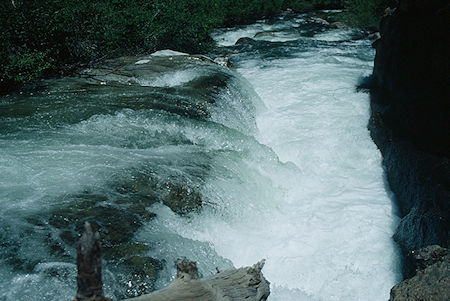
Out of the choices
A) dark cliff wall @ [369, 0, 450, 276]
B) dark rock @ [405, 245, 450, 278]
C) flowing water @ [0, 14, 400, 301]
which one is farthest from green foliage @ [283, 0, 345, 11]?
dark rock @ [405, 245, 450, 278]

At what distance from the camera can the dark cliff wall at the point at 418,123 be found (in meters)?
3.80

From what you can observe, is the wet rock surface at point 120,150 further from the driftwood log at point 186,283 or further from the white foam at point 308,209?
the driftwood log at point 186,283

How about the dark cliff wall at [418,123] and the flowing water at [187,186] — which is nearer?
the flowing water at [187,186]

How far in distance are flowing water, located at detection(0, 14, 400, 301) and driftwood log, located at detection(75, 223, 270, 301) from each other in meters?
0.29

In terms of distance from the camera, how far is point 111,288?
2506 millimetres

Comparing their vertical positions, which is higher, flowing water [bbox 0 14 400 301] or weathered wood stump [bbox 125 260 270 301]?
weathered wood stump [bbox 125 260 270 301]

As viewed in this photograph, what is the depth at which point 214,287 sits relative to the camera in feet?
6.61

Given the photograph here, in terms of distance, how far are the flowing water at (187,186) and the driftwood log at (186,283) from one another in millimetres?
295

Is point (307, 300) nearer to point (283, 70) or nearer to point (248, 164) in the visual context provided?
point (248, 164)

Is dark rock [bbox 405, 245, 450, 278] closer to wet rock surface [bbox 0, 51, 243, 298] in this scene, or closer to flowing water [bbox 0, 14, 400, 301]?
flowing water [bbox 0, 14, 400, 301]

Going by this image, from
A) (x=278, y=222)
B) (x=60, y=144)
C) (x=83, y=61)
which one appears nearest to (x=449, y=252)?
(x=278, y=222)

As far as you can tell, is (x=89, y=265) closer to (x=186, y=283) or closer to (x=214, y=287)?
(x=186, y=283)

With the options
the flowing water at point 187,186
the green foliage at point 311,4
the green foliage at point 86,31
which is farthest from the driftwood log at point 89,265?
the green foliage at point 311,4

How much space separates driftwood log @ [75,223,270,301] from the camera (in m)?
1.11
